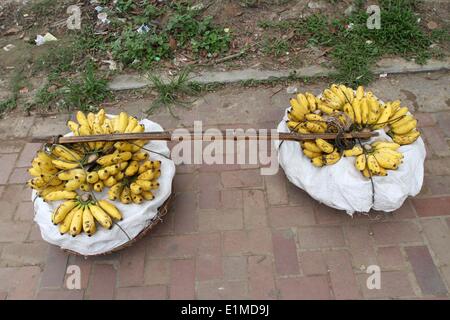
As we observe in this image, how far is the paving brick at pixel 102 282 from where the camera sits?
116 inches

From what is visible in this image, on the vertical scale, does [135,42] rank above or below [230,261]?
above

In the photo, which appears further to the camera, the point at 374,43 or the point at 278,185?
the point at 374,43

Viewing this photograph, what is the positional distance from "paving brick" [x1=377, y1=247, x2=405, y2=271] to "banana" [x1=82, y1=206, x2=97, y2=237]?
2.14m

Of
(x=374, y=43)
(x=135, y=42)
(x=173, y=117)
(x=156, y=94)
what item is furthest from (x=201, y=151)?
(x=374, y=43)

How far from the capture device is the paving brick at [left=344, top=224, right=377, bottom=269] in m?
2.98

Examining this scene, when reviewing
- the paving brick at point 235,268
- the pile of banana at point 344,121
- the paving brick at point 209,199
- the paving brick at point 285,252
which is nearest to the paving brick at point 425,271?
the pile of banana at point 344,121

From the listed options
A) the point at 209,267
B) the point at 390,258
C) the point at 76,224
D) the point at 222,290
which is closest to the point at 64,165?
the point at 76,224

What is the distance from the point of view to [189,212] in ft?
11.0

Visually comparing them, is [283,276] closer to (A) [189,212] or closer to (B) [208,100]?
(A) [189,212]

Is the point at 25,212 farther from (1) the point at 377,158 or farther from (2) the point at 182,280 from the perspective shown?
(1) the point at 377,158

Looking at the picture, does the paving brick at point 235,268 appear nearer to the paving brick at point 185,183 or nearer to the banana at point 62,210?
the paving brick at point 185,183

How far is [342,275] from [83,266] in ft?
6.61

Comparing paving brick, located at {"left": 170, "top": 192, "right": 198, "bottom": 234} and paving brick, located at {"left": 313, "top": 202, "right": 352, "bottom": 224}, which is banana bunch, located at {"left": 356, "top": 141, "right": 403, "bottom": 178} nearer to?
paving brick, located at {"left": 313, "top": 202, "right": 352, "bottom": 224}

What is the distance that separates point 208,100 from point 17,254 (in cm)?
236
